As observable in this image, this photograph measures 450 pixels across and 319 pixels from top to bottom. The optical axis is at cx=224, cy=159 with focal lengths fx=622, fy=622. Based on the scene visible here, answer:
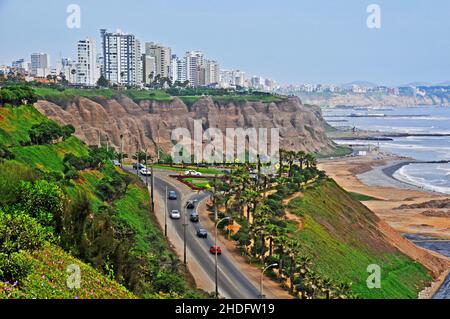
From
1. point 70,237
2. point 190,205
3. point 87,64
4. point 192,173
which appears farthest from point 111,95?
point 70,237

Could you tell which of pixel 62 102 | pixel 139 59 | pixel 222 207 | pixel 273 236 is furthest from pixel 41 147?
pixel 139 59

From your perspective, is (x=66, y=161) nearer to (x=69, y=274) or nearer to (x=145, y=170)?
(x=145, y=170)

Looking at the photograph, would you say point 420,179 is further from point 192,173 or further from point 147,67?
point 147,67

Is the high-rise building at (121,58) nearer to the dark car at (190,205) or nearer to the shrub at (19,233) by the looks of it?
the dark car at (190,205)
